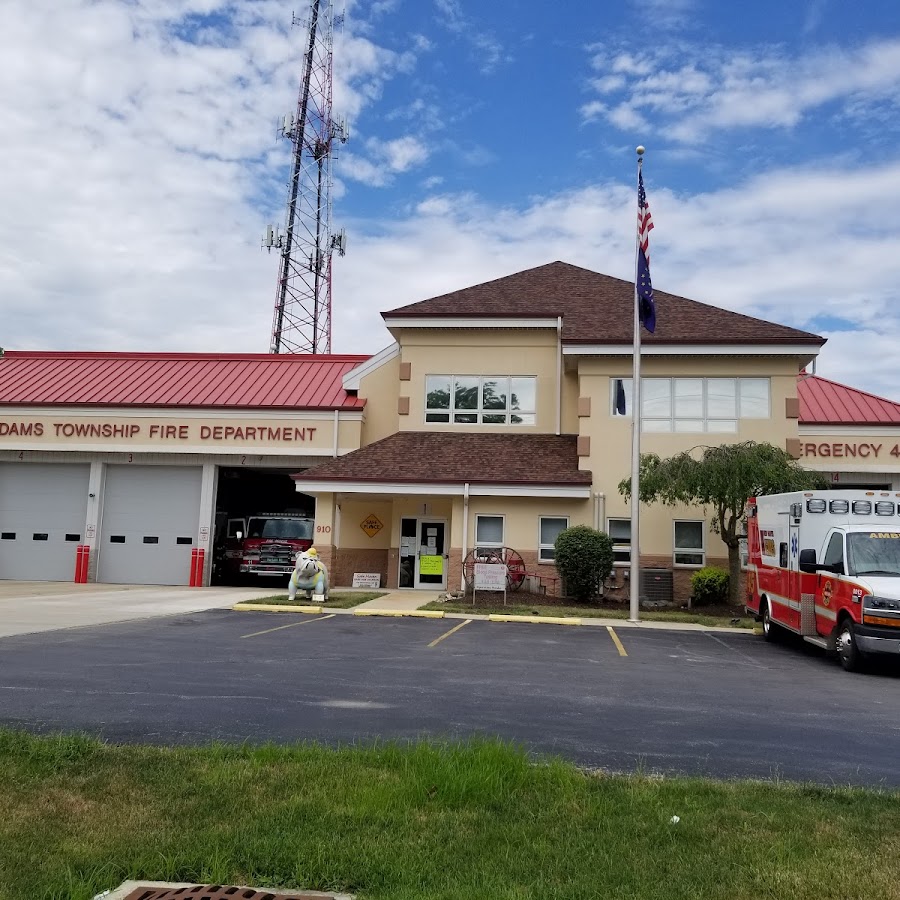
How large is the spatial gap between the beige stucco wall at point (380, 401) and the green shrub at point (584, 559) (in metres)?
8.34

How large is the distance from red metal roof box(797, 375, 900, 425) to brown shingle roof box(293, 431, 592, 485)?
725 cm

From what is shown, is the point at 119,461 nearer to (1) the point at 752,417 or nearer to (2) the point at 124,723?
(1) the point at 752,417

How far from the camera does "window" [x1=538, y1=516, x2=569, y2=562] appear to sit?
23844mm

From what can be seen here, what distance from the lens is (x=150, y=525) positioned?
2777cm

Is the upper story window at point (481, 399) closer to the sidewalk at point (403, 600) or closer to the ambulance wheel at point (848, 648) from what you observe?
the sidewalk at point (403, 600)

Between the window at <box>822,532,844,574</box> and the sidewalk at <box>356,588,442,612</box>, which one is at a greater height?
the window at <box>822,532,844,574</box>

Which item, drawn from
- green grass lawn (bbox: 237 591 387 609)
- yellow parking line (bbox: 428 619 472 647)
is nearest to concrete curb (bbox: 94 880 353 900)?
yellow parking line (bbox: 428 619 472 647)

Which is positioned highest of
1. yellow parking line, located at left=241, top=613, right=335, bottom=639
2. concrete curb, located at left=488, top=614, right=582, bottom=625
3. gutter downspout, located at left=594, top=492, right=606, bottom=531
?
gutter downspout, located at left=594, top=492, right=606, bottom=531

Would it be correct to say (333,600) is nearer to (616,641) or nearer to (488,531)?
(488,531)

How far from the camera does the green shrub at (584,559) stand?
21453 mm

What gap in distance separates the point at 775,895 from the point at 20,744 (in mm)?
4993

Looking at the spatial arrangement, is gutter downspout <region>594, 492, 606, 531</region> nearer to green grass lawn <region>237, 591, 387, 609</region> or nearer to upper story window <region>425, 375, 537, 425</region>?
upper story window <region>425, 375, 537, 425</region>

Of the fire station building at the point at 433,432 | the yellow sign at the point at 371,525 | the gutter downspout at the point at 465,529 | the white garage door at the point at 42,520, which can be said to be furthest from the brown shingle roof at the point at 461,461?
the white garage door at the point at 42,520

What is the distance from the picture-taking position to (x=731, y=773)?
634 cm
